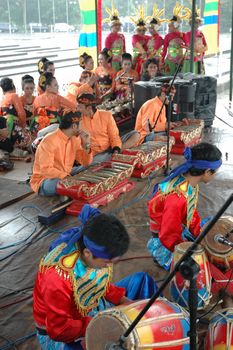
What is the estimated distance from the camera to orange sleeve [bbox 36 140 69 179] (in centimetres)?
411

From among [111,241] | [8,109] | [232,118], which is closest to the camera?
[111,241]

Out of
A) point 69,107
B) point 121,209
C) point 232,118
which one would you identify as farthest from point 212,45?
point 121,209

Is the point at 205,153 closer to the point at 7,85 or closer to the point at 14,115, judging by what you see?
the point at 14,115

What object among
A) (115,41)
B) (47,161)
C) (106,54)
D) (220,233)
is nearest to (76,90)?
(106,54)

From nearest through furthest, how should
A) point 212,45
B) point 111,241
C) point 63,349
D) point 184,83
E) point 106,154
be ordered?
point 111,241 → point 63,349 → point 106,154 → point 184,83 → point 212,45

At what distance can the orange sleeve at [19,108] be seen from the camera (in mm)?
5812

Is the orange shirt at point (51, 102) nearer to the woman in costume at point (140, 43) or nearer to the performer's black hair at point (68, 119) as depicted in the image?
the performer's black hair at point (68, 119)

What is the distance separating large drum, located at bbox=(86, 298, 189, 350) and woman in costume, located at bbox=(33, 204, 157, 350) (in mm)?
141

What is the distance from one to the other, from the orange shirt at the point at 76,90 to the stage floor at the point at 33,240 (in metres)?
2.35

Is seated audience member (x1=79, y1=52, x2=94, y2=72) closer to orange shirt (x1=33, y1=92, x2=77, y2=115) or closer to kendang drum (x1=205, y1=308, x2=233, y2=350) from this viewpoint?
orange shirt (x1=33, y1=92, x2=77, y2=115)

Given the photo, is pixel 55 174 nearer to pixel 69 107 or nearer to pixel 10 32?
pixel 69 107

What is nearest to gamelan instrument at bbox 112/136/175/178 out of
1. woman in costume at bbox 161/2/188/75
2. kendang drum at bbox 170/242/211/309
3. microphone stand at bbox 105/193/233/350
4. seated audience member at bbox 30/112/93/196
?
seated audience member at bbox 30/112/93/196

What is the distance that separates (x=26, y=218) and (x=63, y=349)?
2135 millimetres

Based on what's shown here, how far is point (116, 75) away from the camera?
7.78m
